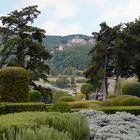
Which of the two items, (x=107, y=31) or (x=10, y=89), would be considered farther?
(x=107, y=31)

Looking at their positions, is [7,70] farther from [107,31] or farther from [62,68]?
[62,68]

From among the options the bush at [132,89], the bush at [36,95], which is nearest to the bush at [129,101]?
the bush at [132,89]

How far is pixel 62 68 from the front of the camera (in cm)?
16362

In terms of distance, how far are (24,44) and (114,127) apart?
33607mm

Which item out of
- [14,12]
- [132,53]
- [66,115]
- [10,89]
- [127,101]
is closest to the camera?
[66,115]

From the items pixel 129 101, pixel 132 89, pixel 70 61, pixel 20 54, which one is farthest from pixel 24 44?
pixel 70 61

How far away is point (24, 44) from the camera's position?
4584 cm

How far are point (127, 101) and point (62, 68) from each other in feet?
448

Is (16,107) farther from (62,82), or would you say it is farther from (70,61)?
(70,61)

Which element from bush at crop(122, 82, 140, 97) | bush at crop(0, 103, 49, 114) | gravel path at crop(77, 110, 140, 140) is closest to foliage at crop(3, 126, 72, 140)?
gravel path at crop(77, 110, 140, 140)

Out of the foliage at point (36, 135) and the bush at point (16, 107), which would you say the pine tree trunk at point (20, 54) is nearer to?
the bush at point (16, 107)

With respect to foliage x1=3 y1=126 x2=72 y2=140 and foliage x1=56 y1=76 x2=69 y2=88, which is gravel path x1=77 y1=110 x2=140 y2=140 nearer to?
foliage x1=3 y1=126 x2=72 y2=140

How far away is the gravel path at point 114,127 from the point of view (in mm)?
11539

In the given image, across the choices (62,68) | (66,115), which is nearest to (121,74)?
(66,115)
